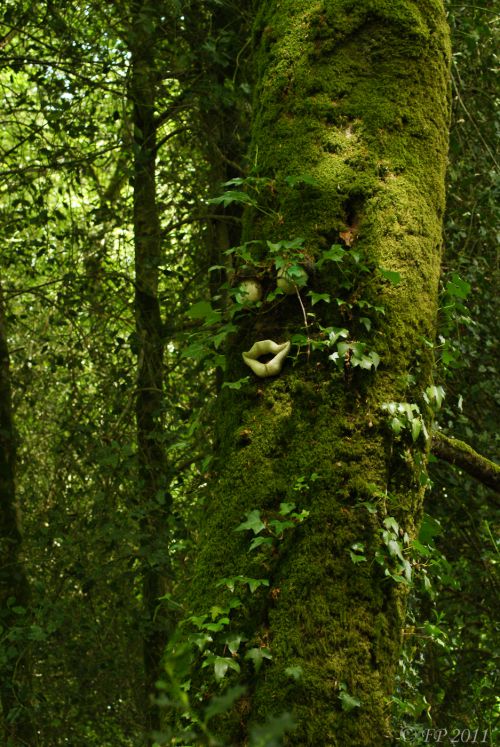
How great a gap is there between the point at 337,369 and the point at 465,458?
1005mm

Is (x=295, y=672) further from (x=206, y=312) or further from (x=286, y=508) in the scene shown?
(x=206, y=312)

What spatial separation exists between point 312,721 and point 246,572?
39 centimetres

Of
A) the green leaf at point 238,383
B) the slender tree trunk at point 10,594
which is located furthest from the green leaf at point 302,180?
the slender tree trunk at point 10,594

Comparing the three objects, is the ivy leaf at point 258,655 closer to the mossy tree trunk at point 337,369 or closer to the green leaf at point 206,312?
the mossy tree trunk at point 337,369

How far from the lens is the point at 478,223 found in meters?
5.82

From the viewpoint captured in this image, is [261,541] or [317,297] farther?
[317,297]

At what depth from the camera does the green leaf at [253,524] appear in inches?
83.3

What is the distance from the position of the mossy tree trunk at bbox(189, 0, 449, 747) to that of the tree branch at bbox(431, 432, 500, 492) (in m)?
0.58

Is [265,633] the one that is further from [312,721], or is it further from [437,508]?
[437,508]

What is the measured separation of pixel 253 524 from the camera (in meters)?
2.12

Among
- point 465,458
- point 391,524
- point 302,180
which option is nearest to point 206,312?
point 302,180

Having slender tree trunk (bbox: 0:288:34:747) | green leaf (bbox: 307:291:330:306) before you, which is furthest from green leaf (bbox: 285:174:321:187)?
slender tree trunk (bbox: 0:288:34:747)

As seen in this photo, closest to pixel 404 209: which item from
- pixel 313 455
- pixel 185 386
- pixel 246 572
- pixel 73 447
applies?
pixel 313 455

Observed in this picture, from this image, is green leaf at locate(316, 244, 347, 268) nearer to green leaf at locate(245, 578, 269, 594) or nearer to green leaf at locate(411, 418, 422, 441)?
green leaf at locate(411, 418, 422, 441)
